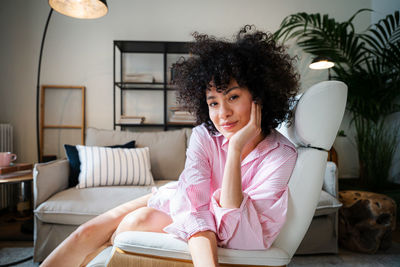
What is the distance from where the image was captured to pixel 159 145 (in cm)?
225

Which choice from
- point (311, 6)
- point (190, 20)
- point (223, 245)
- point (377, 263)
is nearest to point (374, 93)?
point (311, 6)

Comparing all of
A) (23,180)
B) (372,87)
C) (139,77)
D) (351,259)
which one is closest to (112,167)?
(23,180)

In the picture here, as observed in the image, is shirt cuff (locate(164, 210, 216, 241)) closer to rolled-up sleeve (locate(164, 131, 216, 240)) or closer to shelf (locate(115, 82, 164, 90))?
rolled-up sleeve (locate(164, 131, 216, 240))

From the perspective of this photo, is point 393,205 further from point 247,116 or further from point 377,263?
point 247,116

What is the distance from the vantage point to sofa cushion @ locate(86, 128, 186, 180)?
2.21 meters

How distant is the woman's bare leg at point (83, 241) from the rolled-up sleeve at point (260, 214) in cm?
47

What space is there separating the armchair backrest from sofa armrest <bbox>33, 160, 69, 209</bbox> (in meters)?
1.54

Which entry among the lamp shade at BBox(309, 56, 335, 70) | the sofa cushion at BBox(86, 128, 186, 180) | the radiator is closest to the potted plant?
the lamp shade at BBox(309, 56, 335, 70)

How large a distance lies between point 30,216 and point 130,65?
1884 mm

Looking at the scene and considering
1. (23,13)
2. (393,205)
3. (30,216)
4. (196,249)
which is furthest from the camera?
(23,13)

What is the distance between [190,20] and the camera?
3020 millimetres

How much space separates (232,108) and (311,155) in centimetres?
30

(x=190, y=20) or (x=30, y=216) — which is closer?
(x=30, y=216)

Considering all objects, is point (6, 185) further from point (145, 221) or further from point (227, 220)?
point (227, 220)
